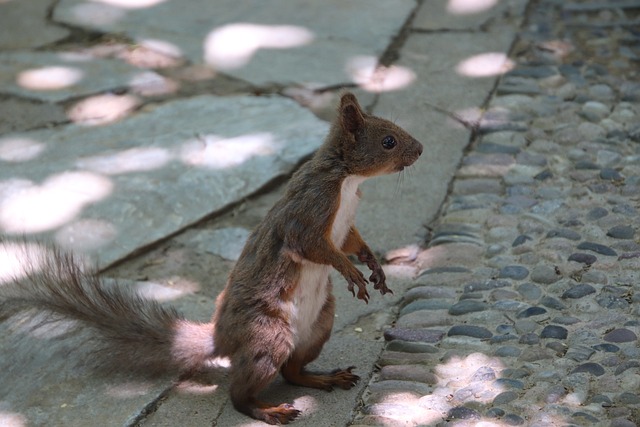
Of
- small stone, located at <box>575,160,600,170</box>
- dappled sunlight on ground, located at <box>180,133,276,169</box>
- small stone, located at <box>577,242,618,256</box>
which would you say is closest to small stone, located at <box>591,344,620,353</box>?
small stone, located at <box>577,242,618,256</box>

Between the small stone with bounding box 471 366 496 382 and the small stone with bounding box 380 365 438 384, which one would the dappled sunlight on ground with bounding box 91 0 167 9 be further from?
the small stone with bounding box 471 366 496 382

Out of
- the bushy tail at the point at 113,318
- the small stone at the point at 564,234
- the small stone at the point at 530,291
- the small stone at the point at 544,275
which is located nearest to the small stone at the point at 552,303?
the small stone at the point at 530,291

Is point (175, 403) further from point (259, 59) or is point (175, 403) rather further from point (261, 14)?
point (261, 14)

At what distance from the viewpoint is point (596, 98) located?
589 centimetres

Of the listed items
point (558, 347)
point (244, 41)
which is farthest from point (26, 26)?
point (558, 347)

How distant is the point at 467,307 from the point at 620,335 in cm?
66

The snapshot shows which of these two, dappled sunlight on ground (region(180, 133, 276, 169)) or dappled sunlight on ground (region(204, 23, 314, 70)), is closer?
dappled sunlight on ground (region(180, 133, 276, 169))

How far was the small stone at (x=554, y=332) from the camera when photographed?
3881mm

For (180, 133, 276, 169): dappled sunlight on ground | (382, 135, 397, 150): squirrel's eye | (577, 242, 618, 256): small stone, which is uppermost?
(382, 135, 397, 150): squirrel's eye

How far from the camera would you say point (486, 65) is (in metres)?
6.28

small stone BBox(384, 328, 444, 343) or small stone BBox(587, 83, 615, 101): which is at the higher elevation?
small stone BBox(384, 328, 444, 343)

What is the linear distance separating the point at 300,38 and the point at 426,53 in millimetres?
820

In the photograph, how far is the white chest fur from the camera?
3707 millimetres

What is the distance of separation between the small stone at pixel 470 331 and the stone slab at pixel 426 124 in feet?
2.67
